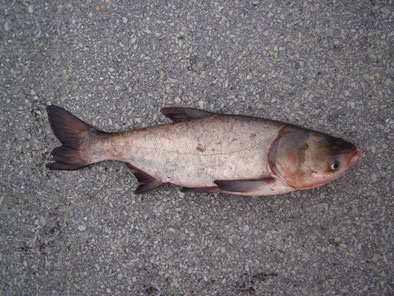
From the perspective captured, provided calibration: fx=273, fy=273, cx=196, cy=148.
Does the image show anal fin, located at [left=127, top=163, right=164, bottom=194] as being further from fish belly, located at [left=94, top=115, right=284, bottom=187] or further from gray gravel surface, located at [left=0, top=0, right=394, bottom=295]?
gray gravel surface, located at [left=0, top=0, right=394, bottom=295]

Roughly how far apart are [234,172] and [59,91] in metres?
2.36

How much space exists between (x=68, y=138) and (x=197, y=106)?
1.48 metres

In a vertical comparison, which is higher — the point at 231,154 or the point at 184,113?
the point at 184,113

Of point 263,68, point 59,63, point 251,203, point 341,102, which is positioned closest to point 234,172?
point 251,203

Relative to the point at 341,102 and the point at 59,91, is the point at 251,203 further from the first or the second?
the point at 59,91

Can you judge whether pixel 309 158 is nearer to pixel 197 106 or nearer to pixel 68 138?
pixel 197 106

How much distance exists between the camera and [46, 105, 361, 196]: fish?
260 centimetres

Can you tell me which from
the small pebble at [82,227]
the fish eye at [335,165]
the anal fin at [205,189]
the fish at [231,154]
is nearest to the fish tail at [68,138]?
the fish at [231,154]

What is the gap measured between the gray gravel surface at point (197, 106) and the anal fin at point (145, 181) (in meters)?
0.29

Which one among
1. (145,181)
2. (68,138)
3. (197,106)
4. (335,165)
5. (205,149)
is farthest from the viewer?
(197,106)

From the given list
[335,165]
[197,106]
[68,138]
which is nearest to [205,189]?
[197,106]

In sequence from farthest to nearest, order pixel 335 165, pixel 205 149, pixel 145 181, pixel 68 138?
pixel 68 138 → pixel 145 181 → pixel 205 149 → pixel 335 165

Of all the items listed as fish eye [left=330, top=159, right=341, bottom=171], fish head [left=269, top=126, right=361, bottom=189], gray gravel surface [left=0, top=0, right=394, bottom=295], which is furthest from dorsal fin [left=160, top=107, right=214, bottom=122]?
fish eye [left=330, top=159, right=341, bottom=171]

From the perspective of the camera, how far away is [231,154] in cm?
265
